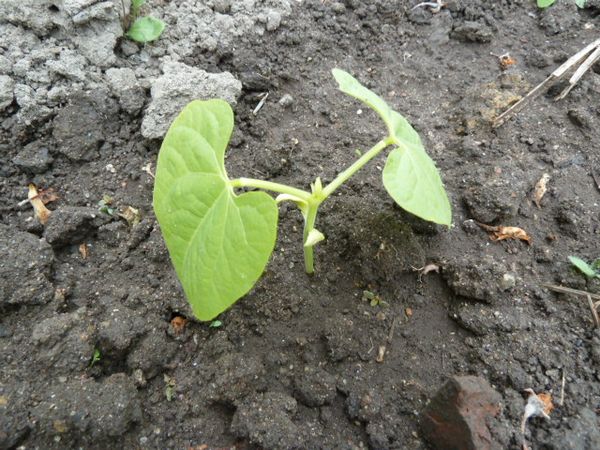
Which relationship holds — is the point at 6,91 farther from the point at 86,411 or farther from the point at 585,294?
the point at 585,294

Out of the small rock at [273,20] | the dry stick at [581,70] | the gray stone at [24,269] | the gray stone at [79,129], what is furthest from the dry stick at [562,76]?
the gray stone at [24,269]

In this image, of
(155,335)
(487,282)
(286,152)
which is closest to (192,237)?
(155,335)

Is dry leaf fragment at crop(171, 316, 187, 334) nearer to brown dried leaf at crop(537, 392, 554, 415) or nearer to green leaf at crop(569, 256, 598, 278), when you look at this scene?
brown dried leaf at crop(537, 392, 554, 415)

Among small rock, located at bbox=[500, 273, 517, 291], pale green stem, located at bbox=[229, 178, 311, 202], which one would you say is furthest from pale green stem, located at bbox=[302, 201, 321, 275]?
small rock, located at bbox=[500, 273, 517, 291]

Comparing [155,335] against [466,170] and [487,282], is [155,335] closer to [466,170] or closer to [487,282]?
[487,282]

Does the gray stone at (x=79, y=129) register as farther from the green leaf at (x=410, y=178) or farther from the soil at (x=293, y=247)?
the green leaf at (x=410, y=178)
